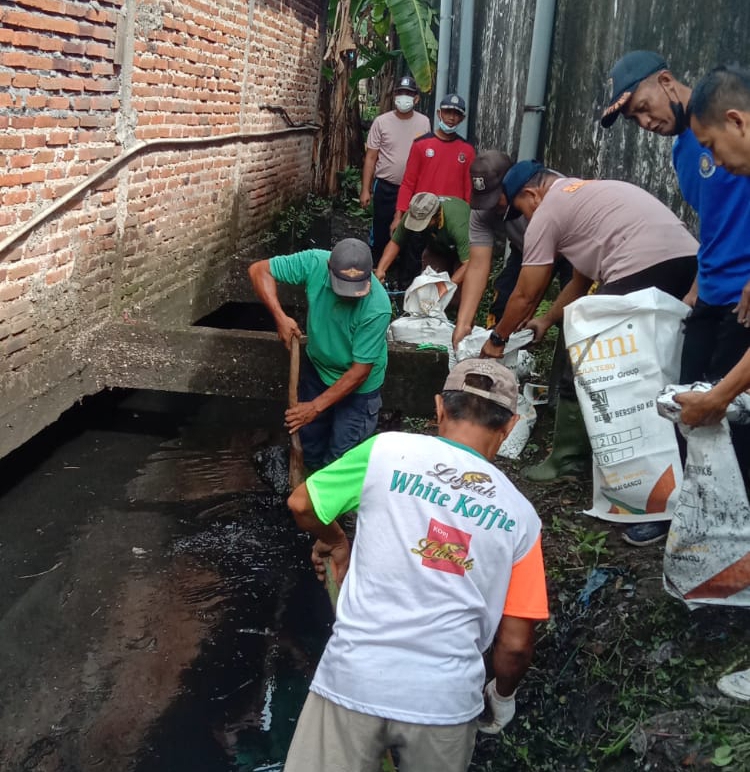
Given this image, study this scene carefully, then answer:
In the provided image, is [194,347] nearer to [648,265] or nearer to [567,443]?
[567,443]

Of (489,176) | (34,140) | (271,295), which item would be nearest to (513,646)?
(271,295)

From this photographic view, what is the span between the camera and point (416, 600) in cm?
195

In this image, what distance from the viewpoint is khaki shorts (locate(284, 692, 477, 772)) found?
1.94m

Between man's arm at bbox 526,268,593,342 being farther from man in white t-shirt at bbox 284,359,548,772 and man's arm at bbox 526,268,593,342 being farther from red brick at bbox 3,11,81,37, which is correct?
red brick at bbox 3,11,81,37

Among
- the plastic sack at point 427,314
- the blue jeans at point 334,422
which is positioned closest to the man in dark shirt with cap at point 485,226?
the plastic sack at point 427,314

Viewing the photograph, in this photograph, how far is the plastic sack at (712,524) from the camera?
8.75ft

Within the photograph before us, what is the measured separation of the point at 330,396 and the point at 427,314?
159cm

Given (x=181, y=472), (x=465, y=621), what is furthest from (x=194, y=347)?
(x=465, y=621)

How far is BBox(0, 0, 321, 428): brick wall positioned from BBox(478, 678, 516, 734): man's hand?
2.95 metres

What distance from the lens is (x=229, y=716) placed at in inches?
129

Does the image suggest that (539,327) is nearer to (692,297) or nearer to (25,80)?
(692,297)

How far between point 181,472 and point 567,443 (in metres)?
2.32

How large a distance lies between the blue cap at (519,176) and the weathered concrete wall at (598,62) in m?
0.96

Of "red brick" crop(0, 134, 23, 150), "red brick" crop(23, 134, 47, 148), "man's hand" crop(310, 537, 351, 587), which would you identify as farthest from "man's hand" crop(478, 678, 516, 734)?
"red brick" crop(23, 134, 47, 148)
